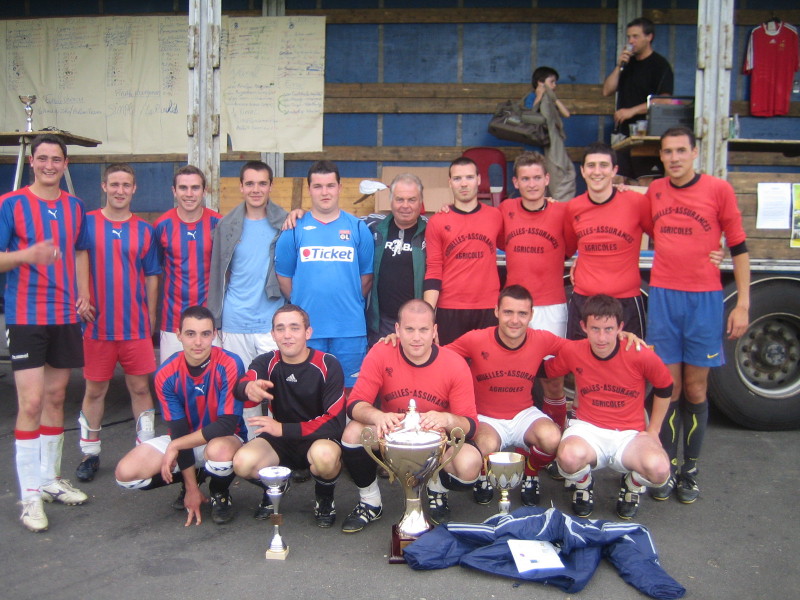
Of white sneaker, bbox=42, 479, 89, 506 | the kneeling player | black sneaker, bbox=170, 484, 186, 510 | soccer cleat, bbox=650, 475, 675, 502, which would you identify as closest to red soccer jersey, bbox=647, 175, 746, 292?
soccer cleat, bbox=650, 475, 675, 502

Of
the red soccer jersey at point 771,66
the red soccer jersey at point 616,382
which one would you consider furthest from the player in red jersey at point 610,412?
the red soccer jersey at point 771,66

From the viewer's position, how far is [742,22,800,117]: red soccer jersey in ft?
22.4

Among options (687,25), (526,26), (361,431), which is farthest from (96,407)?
(687,25)

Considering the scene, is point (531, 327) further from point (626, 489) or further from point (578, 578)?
point (578, 578)

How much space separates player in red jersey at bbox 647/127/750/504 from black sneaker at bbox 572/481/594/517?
50cm

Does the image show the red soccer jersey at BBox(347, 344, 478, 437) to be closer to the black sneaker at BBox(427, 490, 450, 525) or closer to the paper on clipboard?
the black sneaker at BBox(427, 490, 450, 525)

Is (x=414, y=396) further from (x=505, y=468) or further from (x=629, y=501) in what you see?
(x=629, y=501)

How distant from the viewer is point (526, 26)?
7211 millimetres

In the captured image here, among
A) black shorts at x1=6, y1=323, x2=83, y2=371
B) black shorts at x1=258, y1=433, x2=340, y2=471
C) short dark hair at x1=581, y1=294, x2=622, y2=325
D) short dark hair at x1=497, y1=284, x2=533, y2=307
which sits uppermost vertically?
short dark hair at x1=497, y1=284, x2=533, y2=307

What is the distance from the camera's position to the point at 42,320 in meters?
3.85

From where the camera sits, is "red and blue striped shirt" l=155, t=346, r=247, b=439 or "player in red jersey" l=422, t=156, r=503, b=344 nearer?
"red and blue striped shirt" l=155, t=346, r=247, b=439

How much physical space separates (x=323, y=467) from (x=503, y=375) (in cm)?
113

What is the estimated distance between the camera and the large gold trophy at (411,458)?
11.1 ft

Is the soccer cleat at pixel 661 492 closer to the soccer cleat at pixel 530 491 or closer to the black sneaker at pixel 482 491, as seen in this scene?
the soccer cleat at pixel 530 491
